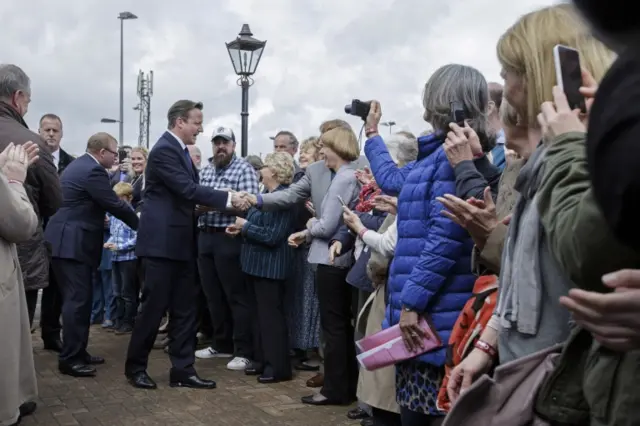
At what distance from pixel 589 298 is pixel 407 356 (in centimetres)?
174

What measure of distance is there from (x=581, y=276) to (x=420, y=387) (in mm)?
1694

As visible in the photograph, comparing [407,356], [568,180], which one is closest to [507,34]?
[568,180]

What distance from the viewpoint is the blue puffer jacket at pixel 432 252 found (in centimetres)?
298

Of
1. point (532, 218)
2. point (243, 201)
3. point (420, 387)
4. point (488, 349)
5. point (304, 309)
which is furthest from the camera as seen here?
point (304, 309)

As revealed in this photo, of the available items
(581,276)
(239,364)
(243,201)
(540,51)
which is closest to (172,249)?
(243,201)

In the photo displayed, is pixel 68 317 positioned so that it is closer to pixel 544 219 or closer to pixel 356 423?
pixel 356 423

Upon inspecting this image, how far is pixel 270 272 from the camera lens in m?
6.34

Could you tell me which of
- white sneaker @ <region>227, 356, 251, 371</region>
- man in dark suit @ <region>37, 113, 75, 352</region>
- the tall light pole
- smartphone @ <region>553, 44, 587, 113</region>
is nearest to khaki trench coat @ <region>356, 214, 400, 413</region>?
white sneaker @ <region>227, 356, 251, 371</region>

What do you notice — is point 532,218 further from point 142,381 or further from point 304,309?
point 304,309

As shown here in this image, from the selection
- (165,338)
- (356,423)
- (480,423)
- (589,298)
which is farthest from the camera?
(165,338)

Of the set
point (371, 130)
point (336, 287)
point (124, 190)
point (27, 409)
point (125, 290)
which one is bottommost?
point (27, 409)

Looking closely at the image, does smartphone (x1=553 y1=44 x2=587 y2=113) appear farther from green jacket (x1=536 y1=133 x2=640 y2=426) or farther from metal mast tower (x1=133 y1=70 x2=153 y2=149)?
metal mast tower (x1=133 y1=70 x2=153 y2=149)

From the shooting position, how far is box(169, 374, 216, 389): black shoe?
626 cm

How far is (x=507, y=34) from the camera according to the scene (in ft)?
7.05
